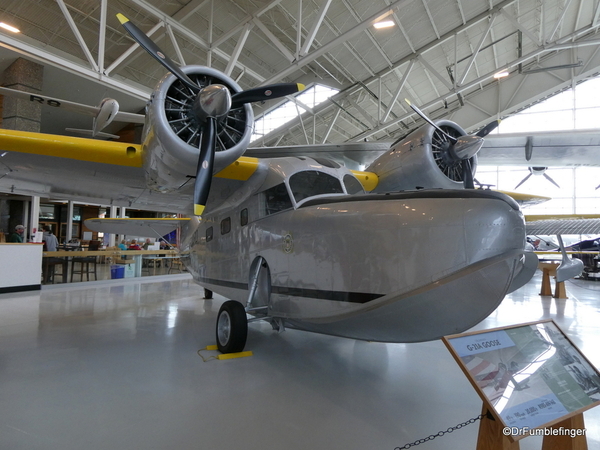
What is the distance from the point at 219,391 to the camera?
359 centimetres

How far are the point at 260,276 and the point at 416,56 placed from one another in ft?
47.1

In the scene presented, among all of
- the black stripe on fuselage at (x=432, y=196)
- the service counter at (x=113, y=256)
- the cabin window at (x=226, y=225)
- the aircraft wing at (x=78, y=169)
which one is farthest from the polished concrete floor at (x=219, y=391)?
the service counter at (x=113, y=256)

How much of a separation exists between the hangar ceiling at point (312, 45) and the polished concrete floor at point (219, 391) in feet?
25.3

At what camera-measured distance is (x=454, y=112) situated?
2384 centimetres

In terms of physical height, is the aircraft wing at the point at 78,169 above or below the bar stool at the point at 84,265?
above

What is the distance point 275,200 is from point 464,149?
12.5ft

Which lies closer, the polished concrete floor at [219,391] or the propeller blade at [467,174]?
the polished concrete floor at [219,391]

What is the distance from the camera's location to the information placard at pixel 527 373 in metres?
1.72

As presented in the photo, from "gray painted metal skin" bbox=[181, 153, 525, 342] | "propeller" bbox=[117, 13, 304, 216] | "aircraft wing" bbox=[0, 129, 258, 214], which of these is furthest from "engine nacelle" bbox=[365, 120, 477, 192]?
"propeller" bbox=[117, 13, 304, 216]

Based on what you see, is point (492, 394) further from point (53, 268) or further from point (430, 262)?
point (53, 268)

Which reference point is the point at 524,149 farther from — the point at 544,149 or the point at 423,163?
the point at 423,163

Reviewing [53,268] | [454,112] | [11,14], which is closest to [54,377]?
[53,268]

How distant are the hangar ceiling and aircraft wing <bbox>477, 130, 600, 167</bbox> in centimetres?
483

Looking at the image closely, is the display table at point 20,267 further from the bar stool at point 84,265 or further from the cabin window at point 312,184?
the cabin window at point 312,184
